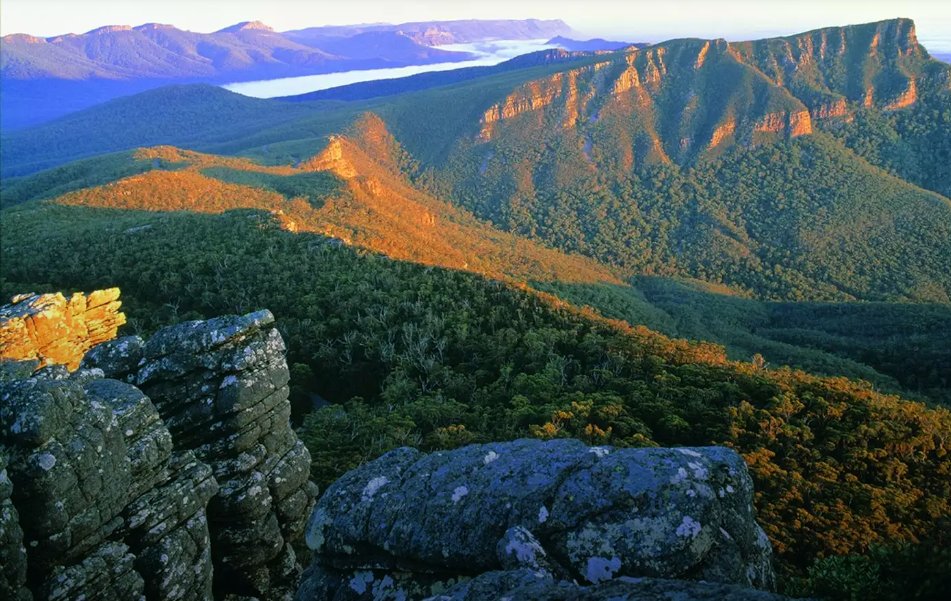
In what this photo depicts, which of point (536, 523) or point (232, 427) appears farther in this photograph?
point (232, 427)

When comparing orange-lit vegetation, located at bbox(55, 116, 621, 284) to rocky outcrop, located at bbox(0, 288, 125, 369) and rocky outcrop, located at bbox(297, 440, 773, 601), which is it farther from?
rocky outcrop, located at bbox(297, 440, 773, 601)

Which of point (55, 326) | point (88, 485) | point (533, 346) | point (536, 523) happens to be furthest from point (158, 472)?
point (533, 346)

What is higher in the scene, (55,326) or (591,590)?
(591,590)

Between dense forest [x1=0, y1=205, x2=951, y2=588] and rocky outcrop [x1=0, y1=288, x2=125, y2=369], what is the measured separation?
11823mm

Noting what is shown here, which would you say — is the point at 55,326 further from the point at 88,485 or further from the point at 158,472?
the point at 88,485

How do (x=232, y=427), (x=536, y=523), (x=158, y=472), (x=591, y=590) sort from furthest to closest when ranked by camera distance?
1. (x=232, y=427)
2. (x=158, y=472)
3. (x=536, y=523)
4. (x=591, y=590)

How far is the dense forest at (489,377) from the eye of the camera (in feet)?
100

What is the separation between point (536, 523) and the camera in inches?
395

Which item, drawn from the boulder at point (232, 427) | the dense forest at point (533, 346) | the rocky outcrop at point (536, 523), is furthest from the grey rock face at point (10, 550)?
the dense forest at point (533, 346)

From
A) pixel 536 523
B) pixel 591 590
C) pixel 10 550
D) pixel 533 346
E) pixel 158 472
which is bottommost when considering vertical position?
→ pixel 533 346

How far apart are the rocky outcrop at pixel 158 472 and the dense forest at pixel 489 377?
10347mm

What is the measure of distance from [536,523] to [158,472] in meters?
9.24

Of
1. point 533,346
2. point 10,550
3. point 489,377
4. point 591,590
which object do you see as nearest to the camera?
point 591,590

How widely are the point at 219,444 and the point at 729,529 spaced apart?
43.7ft
